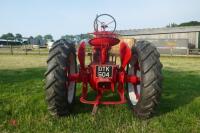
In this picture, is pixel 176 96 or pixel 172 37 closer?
pixel 176 96

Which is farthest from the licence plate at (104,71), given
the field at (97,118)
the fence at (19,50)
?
the fence at (19,50)

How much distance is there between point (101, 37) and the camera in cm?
641

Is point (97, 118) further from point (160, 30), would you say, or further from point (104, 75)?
point (160, 30)

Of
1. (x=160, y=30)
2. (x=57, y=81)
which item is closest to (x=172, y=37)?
(x=160, y=30)

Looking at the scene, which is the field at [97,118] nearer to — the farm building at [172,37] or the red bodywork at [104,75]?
the red bodywork at [104,75]

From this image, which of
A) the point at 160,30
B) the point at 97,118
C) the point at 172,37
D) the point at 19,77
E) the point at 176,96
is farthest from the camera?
the point at 160,30

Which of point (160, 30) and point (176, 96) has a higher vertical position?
point (160, 30)

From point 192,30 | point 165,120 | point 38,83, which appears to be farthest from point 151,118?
point 192,30

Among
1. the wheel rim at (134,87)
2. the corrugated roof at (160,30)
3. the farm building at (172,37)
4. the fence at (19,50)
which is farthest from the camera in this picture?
the corrugated roof at (160,30)

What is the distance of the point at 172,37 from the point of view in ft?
172

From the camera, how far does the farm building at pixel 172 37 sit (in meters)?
43.8

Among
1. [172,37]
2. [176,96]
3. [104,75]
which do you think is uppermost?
[104,75]

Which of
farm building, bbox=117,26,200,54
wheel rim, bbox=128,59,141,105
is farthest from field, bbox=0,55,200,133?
farm building, bbox=117,26,200,54

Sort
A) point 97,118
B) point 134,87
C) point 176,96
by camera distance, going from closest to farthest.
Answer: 1. point 97,118
2. point 134,87
3. point 176,96
